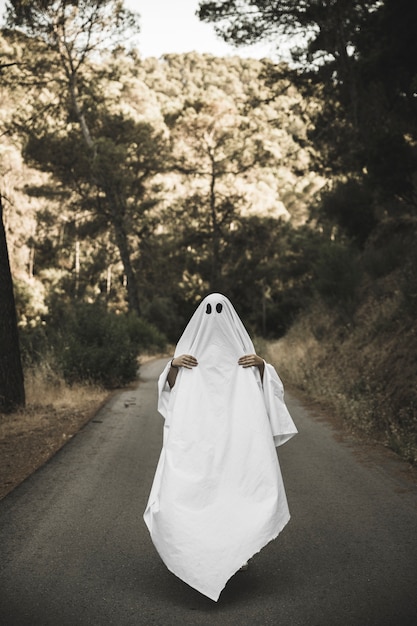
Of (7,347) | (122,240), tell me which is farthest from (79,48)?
(7,347)

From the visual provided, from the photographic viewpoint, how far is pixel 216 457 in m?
4.30

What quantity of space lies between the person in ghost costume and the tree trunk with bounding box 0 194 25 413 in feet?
23.1

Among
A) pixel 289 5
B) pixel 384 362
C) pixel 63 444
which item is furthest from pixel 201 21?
pixel 63 444

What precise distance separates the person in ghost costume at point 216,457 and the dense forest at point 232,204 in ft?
12.8

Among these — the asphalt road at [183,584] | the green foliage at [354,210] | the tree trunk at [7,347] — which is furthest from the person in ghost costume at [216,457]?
the green foliage at [354,210]

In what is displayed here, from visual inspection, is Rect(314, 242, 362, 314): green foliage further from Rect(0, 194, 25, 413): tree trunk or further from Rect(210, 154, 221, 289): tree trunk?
Rect(210, 154, 221, 289): tree trunk

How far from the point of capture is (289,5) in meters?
19.8

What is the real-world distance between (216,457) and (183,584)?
95 centimetres

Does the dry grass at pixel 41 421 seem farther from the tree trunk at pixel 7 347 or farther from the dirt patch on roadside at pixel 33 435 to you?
the tree trunk at pixel 7 347

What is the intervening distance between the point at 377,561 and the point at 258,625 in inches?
54.3

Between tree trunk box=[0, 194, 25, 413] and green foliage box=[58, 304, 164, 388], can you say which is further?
green foliage box=[58, 304, 164, 388]

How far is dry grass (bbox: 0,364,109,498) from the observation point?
7.86m

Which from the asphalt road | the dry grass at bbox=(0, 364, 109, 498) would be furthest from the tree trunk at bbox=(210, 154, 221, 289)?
the asphalt road

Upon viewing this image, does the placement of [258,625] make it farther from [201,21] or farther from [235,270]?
[235,270]
